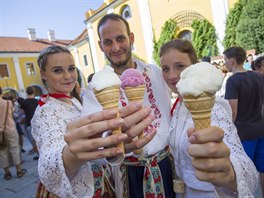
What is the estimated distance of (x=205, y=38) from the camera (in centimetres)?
1570

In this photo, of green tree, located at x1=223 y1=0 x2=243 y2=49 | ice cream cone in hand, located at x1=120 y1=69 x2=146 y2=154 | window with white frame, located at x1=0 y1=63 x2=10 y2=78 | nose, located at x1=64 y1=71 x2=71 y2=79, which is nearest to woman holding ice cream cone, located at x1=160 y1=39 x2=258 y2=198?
ice cream cone in hand, located at x1=120 y1=69 x2=146 y2=154

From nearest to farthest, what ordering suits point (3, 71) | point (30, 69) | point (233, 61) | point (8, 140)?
point (233, 61), point (8, 140), point (3, 71), point (30, 69)

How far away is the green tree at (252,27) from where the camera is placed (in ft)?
40.0

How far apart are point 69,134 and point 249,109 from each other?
2.82 metres

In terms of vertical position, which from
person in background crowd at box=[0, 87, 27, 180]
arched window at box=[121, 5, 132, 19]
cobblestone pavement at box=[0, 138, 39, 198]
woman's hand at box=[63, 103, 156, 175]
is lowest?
cobblestone pavement at box=[0, 138, 39, 198]

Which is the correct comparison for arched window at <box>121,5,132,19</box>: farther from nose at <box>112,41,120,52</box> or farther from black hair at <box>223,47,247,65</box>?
nose at <box>112,41,120,52</box>

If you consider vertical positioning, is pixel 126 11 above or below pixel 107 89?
above

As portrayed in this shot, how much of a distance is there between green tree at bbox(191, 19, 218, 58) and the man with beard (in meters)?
14.5

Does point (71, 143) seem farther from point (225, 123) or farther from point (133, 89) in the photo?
point (225, 123)

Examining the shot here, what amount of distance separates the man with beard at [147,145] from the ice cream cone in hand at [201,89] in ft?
2.53

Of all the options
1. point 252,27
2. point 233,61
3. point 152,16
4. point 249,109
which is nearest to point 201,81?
point 249,109

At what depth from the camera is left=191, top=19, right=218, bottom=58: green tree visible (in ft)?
50.6

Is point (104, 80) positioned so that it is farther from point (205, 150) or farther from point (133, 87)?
point (205, 150)

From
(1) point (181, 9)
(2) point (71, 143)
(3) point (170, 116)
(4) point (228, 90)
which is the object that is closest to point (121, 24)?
(3) point (170, 116)
